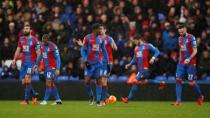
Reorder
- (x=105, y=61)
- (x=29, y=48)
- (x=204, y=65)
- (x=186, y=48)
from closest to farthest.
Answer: (x=186, y=48)
(x=105, y=61)
(x=29, y=48)
(x=204, y=65)

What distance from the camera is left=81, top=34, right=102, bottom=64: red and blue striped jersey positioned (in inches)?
742

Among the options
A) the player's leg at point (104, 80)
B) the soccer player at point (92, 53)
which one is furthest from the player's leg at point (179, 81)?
the soccer player at point (92, 53)

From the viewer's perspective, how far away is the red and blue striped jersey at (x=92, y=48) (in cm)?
1886

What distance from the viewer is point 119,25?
23.8 m

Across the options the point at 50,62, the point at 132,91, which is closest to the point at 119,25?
the point at 132,91

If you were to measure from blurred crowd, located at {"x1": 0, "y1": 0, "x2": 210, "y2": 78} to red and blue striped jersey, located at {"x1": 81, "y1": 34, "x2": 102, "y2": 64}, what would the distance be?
4.18 metres

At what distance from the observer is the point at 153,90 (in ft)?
74.5

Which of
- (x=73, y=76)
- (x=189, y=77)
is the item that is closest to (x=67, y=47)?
(x=73, y=76)

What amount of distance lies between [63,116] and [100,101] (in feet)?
16.0

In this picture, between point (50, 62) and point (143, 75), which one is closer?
point (50, 62)

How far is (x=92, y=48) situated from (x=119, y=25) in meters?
5.10

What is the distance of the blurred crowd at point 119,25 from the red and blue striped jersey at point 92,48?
13.7 feet

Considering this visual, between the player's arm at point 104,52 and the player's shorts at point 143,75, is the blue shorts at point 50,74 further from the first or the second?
the player's shorts at point 143,75

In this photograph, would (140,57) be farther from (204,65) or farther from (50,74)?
(50,74)
